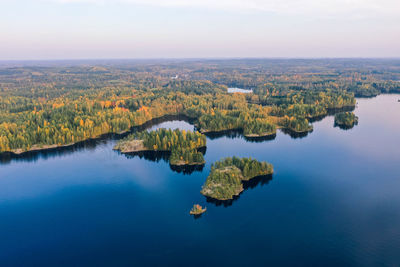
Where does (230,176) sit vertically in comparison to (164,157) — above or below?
above

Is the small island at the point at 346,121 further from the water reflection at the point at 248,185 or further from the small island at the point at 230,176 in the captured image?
the water reflection at the point at 248,185

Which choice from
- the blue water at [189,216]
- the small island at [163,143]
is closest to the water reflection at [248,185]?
the blue water at [189,216]

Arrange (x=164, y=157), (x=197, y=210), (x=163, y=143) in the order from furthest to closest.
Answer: (x=163, y=143) < (x=164, y=157) < (x=197, y=210)

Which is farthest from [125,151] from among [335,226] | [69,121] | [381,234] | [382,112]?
[382,112]

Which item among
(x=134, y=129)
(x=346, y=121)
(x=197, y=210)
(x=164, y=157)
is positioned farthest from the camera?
(x=346, y=121)

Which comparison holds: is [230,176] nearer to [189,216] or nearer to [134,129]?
[189,216]

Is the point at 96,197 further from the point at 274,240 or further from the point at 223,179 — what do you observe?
the point at 274,240

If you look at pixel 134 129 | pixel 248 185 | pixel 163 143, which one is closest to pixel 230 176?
pixel 248 185
